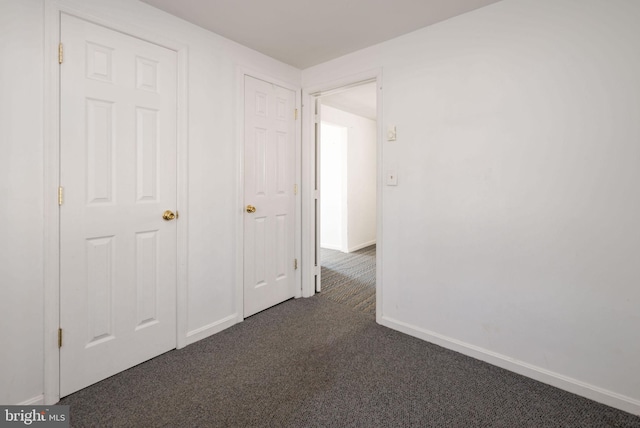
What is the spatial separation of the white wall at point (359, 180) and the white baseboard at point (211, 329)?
3.06m

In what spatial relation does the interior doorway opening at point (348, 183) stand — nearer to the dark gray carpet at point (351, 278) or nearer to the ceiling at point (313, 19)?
the dark gray carpet at point (351, 278)

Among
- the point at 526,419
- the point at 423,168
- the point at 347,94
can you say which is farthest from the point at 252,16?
the point at 526,419

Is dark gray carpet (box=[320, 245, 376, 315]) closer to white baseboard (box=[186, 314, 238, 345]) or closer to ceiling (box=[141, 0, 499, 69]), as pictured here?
white baseboard (box=[186, 314, 238, 345])

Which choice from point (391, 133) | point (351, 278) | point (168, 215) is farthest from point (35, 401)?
point (351, 278)

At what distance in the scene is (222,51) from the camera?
7.95 ft

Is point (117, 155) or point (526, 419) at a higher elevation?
point (117, 155)

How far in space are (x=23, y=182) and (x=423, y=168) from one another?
240cm

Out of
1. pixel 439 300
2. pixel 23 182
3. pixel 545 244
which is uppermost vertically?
pixel 23 182

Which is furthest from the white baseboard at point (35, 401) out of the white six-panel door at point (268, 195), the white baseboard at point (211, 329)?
the white six-panel door at point (268, 195)

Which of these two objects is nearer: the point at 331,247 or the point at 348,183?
the point at 348,183

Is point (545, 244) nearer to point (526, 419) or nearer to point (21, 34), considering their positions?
point (526, 419)

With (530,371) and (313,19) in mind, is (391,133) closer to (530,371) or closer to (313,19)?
(313,19)

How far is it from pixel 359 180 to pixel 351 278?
2307mm

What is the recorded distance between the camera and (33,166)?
1587 millimetres
